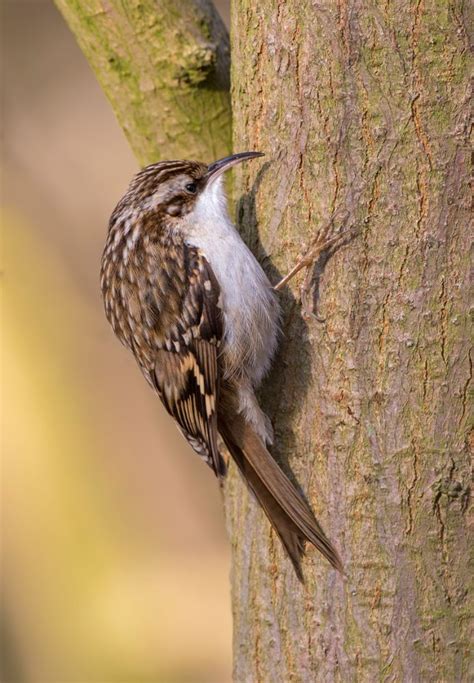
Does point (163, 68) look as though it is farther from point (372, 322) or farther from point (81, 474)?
point (81, 474)

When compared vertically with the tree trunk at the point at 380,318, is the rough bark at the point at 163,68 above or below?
above

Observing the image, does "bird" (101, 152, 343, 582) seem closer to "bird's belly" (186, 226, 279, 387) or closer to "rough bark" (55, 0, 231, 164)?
"bird's belly" (186, 226, 279, 387)

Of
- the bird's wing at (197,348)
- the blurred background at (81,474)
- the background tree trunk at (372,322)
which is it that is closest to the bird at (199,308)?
the bird's wing at (197,348)

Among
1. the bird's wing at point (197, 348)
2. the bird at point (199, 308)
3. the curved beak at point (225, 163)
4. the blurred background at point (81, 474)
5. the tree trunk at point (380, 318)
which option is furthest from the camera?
the blurred background at point (81, 474)

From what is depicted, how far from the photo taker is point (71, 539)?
14.6ft

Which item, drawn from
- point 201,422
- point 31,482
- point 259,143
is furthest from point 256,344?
point 31,482

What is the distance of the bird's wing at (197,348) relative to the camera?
2373mm

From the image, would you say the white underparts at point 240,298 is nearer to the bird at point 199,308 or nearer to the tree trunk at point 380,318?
the bird at point 199,308

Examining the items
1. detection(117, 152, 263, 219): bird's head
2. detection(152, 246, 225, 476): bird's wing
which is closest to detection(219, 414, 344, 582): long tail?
detection(152, 246, 225, 476): bird's wing

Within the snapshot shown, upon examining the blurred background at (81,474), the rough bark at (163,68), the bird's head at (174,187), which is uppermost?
the rough bark at (163,68)

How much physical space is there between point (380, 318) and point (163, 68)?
1.06 meters

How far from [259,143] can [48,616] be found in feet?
10.5

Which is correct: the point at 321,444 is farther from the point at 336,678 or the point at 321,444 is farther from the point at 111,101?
the point at 111,101

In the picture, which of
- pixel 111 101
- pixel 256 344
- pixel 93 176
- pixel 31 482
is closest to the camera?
pixel 256 344
